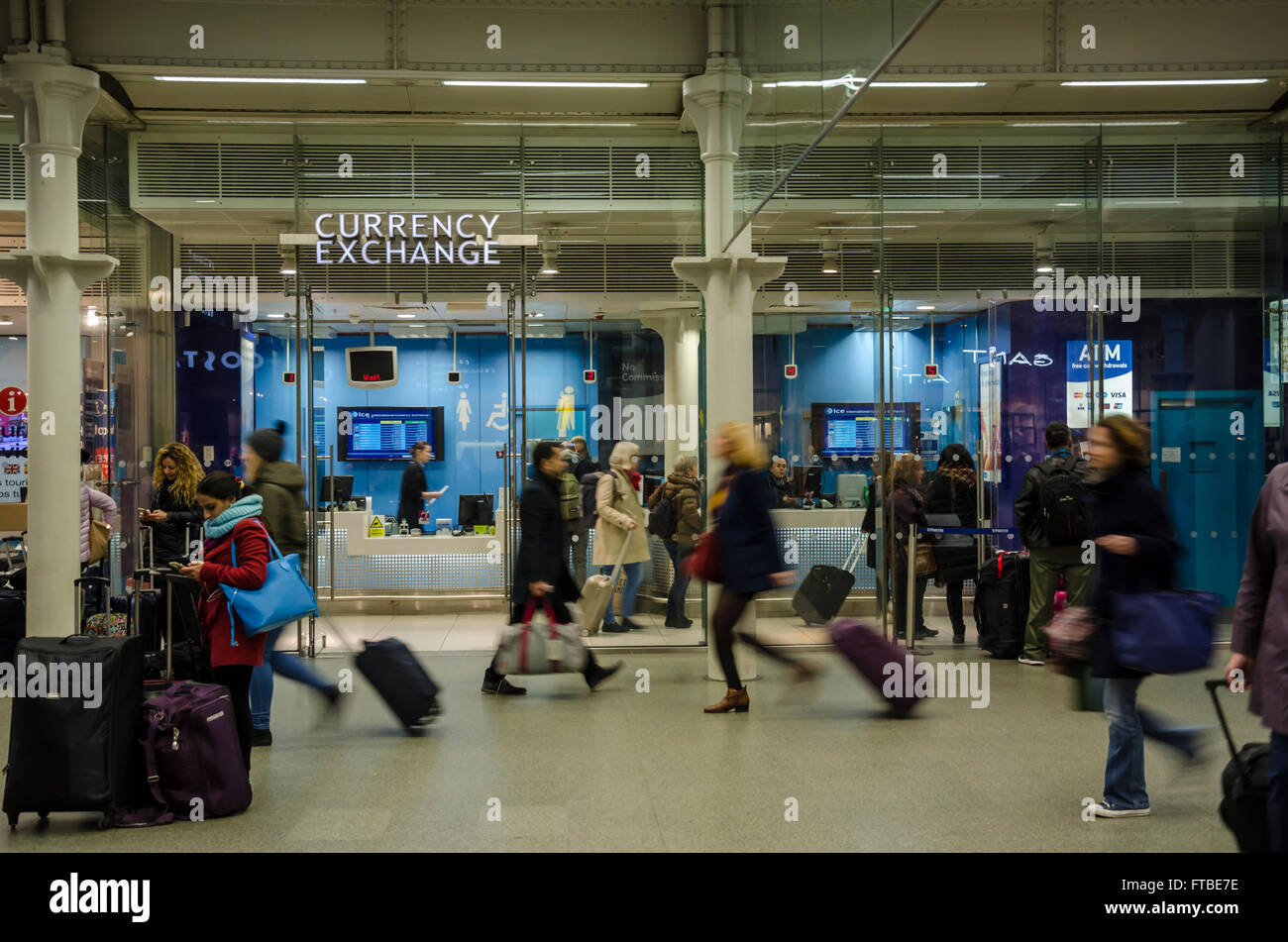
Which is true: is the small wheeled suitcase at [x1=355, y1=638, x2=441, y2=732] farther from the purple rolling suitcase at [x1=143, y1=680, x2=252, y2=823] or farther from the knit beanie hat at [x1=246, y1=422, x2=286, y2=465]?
the purple rolling suitcase at [x1=143, y1=680, x2=252, y2=823]

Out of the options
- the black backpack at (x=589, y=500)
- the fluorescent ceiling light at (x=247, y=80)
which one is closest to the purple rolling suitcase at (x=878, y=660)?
the black backpack at (x=589, y=500)

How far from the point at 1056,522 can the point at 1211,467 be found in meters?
3.45

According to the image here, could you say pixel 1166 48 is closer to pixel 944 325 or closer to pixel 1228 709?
pixel 944 325

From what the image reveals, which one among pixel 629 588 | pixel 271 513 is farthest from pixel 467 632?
pixel 271 513

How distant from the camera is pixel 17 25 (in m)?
7.73

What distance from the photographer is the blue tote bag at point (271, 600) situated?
16.8 feet

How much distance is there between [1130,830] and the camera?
4672mm

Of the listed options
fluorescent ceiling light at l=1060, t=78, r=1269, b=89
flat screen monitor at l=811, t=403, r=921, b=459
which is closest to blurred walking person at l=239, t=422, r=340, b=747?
flat screen monitor at l=811, t=403, r=921, b=459

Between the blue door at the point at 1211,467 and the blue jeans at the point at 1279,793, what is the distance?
7.90 metres

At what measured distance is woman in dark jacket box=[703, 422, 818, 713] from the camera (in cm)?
638

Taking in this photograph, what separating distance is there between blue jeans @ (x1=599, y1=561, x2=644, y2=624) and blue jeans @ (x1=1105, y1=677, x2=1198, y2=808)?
5.20 meters

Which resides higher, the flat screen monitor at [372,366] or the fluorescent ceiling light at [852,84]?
the fluorescent ceiling light at [852,84]

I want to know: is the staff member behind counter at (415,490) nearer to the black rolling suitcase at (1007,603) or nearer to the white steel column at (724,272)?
the white steel column at (724,272)
